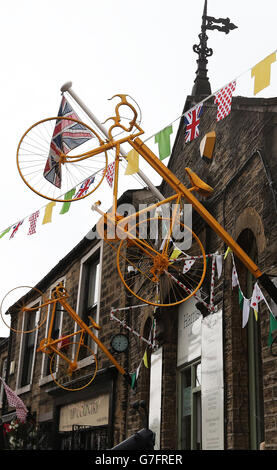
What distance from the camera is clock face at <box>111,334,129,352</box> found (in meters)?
10.2

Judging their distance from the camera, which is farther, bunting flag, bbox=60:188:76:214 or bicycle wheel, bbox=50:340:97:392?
bicycle wheel, bbox=50:340:97:392

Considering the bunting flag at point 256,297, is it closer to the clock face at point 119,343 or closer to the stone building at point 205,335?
the stone building at point 205,335

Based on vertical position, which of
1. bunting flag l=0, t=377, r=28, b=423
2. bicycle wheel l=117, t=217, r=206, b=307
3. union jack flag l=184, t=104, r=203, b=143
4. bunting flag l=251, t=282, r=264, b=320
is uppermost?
union jack flag l=184, t=104, r=203, b=143

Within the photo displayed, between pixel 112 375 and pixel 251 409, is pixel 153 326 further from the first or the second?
pixel 251 409

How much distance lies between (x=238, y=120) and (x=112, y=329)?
530 cm

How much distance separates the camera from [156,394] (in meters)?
9.02

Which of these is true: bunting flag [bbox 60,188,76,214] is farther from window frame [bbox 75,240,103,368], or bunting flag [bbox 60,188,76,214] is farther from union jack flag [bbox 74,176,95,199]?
window frame [bbox 75,240,103,368]

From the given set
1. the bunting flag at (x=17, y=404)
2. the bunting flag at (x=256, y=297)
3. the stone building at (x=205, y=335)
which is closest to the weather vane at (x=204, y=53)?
the stone building at (x=205, y=335)

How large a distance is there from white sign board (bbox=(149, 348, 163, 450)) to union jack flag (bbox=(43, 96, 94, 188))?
13.4ft

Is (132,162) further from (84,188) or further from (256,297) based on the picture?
(256,297)

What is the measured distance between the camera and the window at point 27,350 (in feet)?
56.0

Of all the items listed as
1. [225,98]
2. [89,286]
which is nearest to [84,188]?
[225,98]

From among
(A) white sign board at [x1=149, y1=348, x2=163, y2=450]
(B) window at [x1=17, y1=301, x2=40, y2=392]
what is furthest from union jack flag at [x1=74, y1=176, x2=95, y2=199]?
(B) window at [x1=17, y1=301, x2=40, y2=392]
